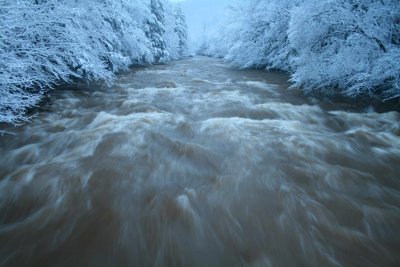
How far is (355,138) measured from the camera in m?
5.05

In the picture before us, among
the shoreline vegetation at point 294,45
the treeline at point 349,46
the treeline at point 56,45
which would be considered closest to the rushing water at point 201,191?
the treeline at point 56,45

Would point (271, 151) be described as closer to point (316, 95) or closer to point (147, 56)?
point (316, 95)

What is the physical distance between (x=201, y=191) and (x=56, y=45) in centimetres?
626

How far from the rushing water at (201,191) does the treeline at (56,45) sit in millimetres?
1027

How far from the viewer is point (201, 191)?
3.41m

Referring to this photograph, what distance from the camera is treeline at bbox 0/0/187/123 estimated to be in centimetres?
491

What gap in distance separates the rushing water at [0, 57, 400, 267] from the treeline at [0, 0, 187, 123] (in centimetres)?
103

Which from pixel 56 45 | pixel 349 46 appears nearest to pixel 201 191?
pixel 56 45

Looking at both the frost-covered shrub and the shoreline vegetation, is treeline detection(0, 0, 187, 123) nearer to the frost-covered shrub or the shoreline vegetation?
the shoreline vegetation

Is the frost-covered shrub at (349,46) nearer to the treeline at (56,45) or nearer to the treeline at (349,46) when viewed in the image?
the treeline at (349,46)

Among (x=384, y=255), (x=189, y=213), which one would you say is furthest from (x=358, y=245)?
(x=189, y=213)

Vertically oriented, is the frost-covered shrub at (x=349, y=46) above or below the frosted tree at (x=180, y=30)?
above

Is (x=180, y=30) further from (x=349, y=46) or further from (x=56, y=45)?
(x=349, y=46)

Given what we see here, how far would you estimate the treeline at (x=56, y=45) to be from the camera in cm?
491
